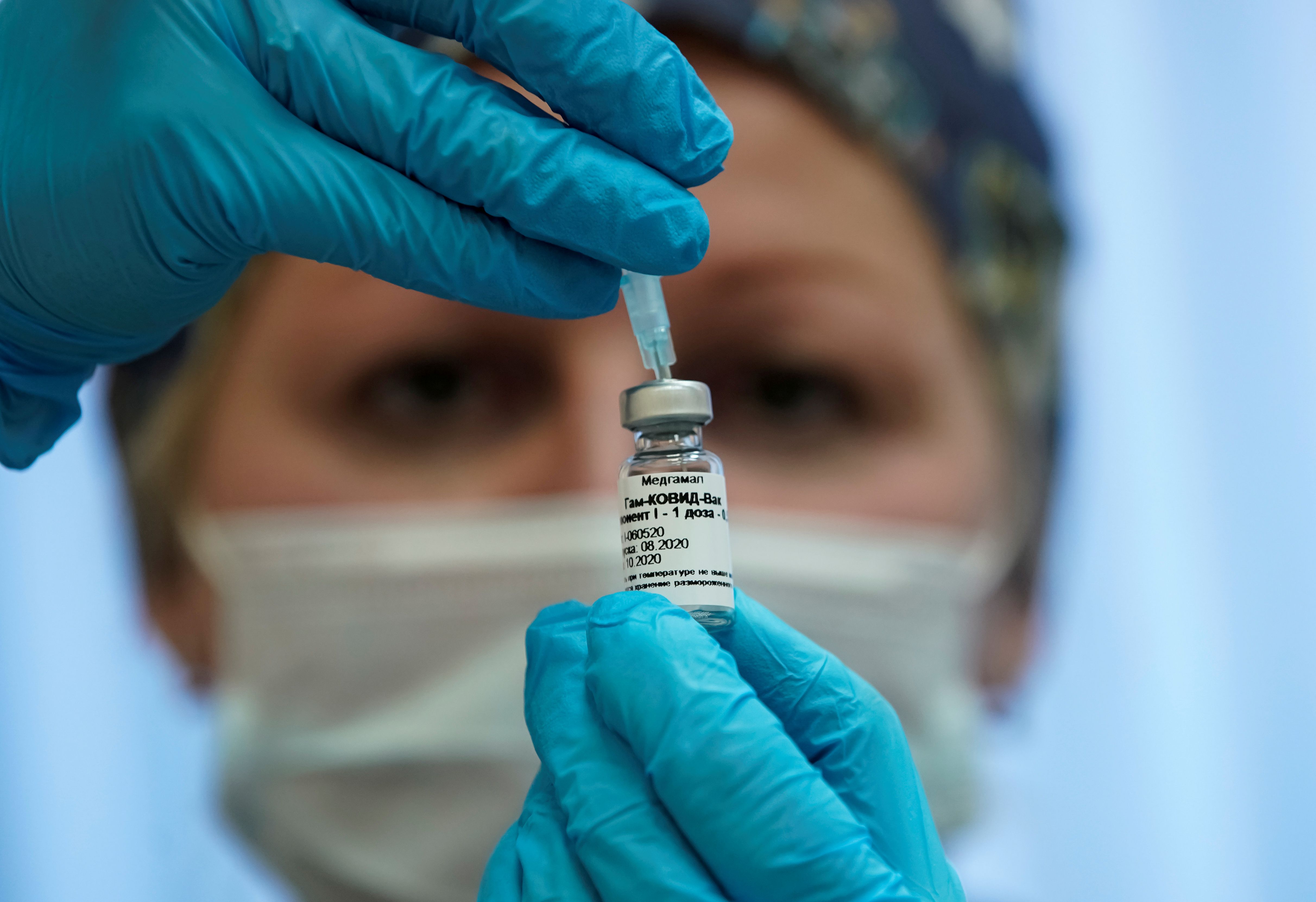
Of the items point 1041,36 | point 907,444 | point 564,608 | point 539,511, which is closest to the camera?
point 564,608

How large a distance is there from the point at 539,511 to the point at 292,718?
18.7 inches

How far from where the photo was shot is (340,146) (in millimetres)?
736

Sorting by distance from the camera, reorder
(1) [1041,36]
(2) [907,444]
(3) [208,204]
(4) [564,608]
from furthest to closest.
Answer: (1) [1041,36]
(2) [907,444]
(4) [564,608]
(3) [208,204]

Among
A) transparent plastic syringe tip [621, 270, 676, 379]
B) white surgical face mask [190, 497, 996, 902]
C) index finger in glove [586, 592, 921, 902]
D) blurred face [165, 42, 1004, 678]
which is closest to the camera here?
index finger in glove [586, 592, 921, 902]

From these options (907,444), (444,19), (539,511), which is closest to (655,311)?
(444,19)

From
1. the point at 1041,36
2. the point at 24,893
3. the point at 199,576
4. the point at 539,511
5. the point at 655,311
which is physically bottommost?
the point at 24,893

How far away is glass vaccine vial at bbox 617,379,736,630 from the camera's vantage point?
69cm

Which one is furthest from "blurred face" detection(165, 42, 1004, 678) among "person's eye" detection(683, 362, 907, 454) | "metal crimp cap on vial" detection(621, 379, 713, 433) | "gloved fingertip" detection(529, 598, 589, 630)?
"metal crimp cap on vial" detection(621, 379, 713, 433)

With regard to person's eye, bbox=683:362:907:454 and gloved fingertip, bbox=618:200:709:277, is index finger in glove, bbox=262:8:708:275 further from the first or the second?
person's eye, bbox=683:362:907:454

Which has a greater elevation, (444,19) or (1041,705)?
(444,19)

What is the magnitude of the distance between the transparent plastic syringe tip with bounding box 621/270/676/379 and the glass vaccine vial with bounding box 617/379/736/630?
3 centimetres

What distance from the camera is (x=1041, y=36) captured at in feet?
6.03

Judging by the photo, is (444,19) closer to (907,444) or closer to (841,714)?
(841,714)

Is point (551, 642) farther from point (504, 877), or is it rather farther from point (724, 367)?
point (724, 367)
